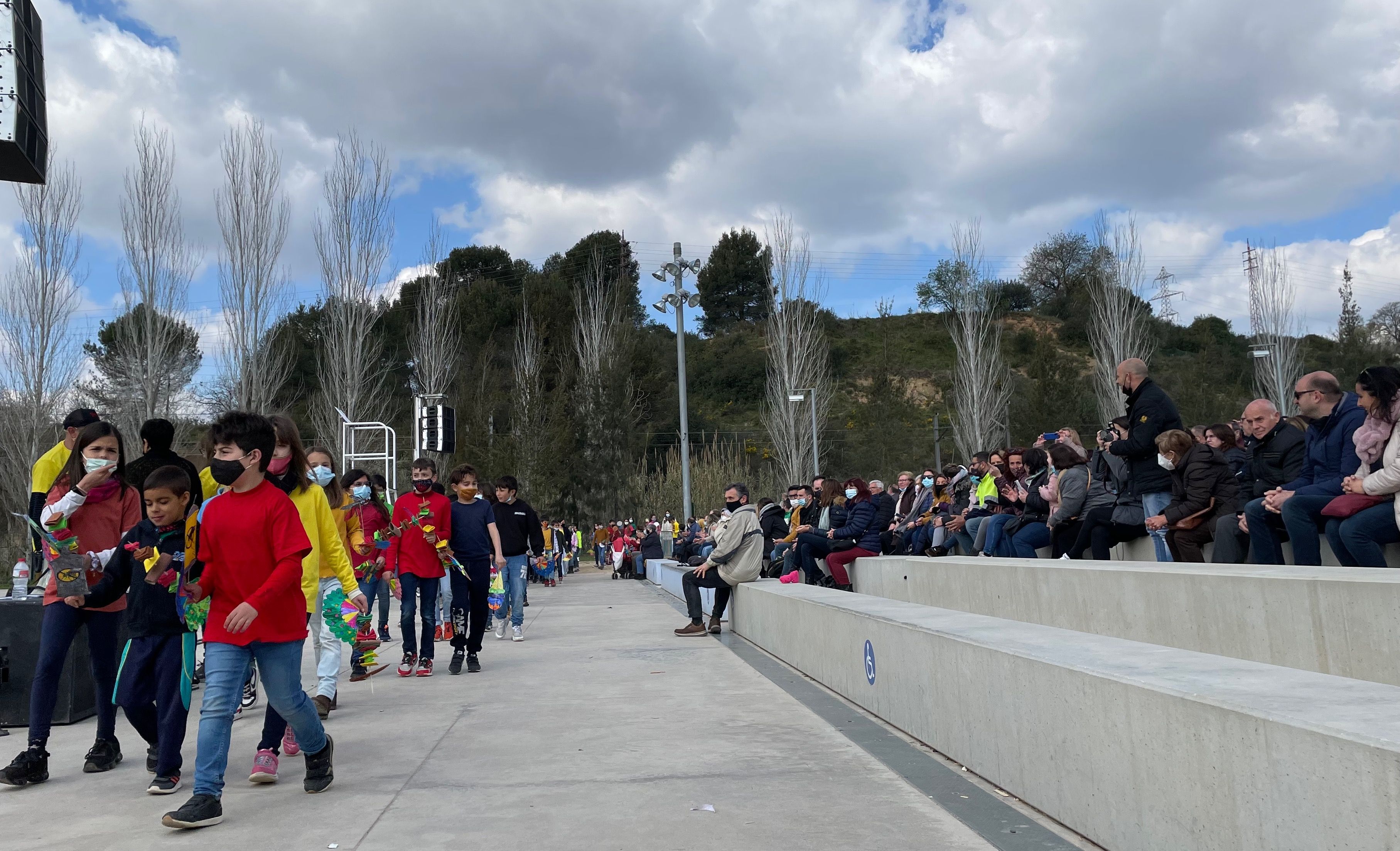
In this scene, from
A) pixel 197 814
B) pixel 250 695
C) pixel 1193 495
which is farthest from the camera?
pixel 1193 495

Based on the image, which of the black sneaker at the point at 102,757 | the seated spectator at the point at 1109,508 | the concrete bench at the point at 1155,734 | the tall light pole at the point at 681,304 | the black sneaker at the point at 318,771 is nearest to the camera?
the concrete bench at the point at 1155,734

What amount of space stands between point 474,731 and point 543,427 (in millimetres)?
34521

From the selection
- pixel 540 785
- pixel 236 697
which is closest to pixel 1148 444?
pixel 540 785

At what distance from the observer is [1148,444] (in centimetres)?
870

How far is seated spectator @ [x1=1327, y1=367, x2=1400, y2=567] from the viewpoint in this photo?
602cm

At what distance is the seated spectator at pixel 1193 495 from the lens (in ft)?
26.8

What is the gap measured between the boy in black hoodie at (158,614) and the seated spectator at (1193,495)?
6.98 meters

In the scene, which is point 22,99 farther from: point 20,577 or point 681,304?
point 681,304

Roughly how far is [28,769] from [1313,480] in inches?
313

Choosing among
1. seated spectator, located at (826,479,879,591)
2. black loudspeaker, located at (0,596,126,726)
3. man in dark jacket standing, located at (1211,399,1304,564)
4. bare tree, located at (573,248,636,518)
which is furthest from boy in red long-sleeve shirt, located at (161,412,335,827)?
bare tree, located at (573,248,636,518)

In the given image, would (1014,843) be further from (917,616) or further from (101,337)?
(101,337)

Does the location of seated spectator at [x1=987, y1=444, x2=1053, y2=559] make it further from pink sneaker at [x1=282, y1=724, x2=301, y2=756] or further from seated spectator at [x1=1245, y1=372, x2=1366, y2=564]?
pink sneaker at [x1=282, y1=724, x2=301, y2=756]

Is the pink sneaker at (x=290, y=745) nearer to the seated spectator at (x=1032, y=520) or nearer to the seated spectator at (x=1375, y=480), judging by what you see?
the seated spectator at (x=1375, y=480)

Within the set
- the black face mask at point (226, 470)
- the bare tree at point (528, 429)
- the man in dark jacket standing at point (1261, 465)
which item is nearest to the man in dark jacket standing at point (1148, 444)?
the man in dark jacket standing at point (1261, 465)
